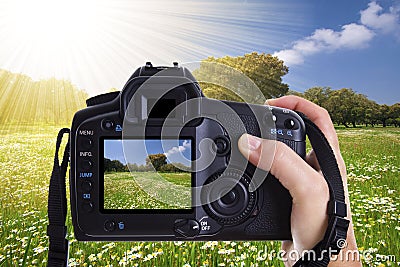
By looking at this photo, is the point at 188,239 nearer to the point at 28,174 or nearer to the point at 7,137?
the point at 28,174

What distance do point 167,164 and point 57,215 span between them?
0.54 ft

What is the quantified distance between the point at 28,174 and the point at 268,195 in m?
1.48

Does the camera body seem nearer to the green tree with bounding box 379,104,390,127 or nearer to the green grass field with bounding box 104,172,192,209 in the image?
the green grass field with bounding box 104,172,192,209

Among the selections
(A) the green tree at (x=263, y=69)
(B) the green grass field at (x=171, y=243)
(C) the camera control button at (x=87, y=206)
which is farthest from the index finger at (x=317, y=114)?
(A) the green tree at (x=263, y=69)

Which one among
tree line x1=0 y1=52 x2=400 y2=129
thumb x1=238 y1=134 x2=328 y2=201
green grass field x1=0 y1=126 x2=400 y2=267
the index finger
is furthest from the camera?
tree line x1=0 y1=52 x2=400 y2=129

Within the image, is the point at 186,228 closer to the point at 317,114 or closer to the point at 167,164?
the point at 167,164

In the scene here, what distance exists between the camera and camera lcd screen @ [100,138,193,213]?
61cm

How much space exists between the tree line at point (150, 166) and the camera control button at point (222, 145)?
5cm

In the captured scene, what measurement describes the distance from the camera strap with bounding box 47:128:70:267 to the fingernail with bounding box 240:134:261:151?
227 millimetres

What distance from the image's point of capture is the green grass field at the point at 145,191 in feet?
2.02

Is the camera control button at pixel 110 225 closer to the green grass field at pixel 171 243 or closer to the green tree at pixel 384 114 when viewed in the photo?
the green grass field at pixel 171 243

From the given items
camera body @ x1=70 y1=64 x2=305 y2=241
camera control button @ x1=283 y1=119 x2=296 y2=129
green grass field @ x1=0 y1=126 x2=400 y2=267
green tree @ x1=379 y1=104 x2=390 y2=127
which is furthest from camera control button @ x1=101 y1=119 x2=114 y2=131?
green tree @ x1=379 y1=104 x2=390 y2=127

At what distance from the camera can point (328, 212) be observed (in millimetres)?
593

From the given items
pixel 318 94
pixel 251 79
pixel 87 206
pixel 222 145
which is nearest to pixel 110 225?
pixel 87 206
